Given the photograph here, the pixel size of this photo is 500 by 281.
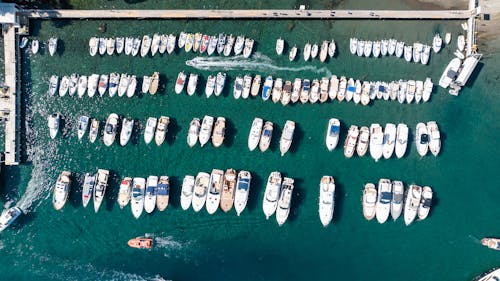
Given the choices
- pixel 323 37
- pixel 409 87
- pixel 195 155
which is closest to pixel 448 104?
pixel 409 87

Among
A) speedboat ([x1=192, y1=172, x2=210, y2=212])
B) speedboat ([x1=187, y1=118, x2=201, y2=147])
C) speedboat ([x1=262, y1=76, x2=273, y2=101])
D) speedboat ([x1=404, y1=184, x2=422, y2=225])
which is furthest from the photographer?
speedboat ([x1=262, y1=76, x2=273, y2=101])

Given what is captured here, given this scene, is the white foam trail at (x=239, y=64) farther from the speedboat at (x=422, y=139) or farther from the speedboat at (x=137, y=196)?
the speedboat at (x=422, y=139)

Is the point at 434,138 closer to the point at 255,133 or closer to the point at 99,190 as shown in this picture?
the point at 255,133

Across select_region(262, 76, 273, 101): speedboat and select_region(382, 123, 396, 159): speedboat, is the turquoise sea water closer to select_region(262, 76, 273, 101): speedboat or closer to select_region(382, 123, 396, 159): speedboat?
select_region(382, 123, 396, 159): speedboat

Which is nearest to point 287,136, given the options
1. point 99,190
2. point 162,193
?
point 162,193

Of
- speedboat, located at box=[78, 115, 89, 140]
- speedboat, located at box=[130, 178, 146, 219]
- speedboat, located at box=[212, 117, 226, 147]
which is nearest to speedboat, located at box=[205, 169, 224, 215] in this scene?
speedboat, located at box=[212, 117, 226, 147]
